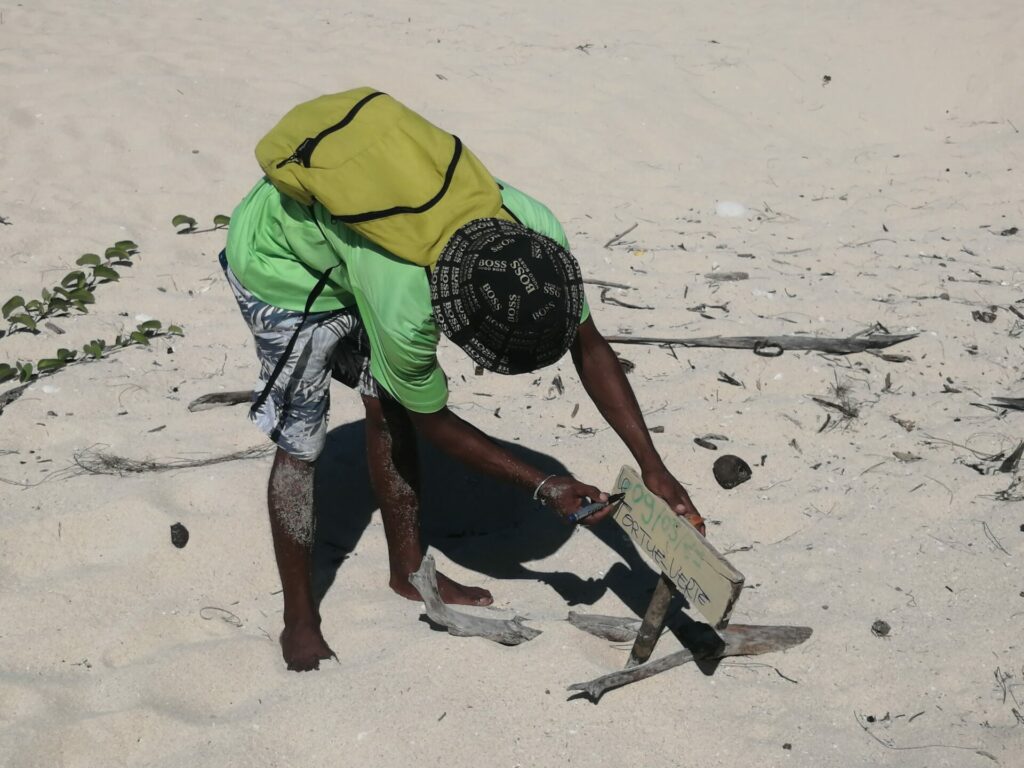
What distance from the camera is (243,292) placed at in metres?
2.60

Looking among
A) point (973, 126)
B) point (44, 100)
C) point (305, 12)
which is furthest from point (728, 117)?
point (44, 100)

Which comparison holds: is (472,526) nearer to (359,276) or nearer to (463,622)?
(463,622)

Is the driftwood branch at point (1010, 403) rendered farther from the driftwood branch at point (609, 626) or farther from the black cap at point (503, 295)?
the black cap at point (503, 295)

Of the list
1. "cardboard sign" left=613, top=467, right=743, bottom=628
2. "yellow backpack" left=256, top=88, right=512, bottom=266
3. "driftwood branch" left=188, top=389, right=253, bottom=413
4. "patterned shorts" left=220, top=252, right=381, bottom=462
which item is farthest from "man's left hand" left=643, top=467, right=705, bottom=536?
"driftwood branch" left=188, top=389, right=253, bottom=413

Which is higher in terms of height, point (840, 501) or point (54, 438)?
point (840, 501)

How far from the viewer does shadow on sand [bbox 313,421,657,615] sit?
3.08m

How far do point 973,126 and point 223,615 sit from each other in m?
5.55

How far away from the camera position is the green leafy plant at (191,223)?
5090 millimetres

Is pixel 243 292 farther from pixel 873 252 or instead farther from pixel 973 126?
pixel 973 126

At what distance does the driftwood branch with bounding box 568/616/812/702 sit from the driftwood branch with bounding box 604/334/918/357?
1.52 meters

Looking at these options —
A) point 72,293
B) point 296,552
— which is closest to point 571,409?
point 296,552

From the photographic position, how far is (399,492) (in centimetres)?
291

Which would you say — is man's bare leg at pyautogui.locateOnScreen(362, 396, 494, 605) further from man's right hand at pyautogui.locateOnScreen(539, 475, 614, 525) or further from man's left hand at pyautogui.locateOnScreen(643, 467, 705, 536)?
man's left hand at pyautogui.locateOnScreen(643, 467, 705, 536)

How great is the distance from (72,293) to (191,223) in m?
0.86
